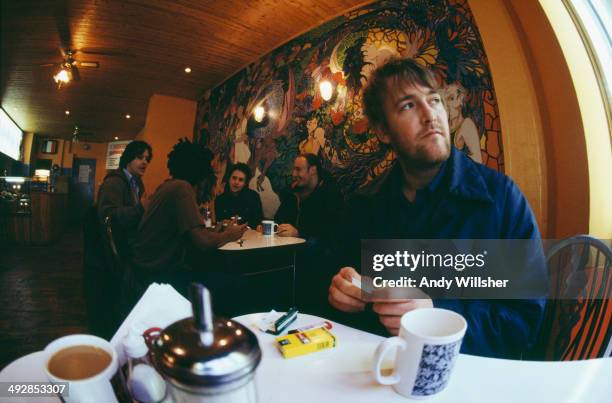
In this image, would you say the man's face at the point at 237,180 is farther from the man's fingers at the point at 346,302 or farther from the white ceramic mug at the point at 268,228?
the man's fingers at the point at 346,302

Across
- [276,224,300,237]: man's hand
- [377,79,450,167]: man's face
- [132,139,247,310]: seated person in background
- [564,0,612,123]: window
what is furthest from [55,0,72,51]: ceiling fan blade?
[564,0,612,123]: window

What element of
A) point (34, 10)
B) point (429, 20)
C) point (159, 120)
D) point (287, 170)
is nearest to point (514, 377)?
point (34, 10)

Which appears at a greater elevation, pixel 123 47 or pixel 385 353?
pixel 123 47

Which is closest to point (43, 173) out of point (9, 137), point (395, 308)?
point (9, 137)

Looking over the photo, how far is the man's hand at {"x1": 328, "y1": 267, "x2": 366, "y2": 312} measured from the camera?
0.73 meters

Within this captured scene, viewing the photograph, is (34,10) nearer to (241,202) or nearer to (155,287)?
(155,287)

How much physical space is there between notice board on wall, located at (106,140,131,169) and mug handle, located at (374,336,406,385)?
109 inches

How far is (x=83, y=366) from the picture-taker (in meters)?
0.38

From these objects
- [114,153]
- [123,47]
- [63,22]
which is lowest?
[114,153]

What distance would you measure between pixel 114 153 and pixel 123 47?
1.17 meters

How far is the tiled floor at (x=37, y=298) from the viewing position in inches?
77.8

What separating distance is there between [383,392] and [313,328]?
0.23 m

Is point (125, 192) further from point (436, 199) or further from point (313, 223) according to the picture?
point (436, 199)

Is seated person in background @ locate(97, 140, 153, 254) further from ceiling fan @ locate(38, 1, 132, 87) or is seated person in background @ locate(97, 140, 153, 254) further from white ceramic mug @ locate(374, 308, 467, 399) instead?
white ceramic mug @ locate(374, 308, 467, 399)
